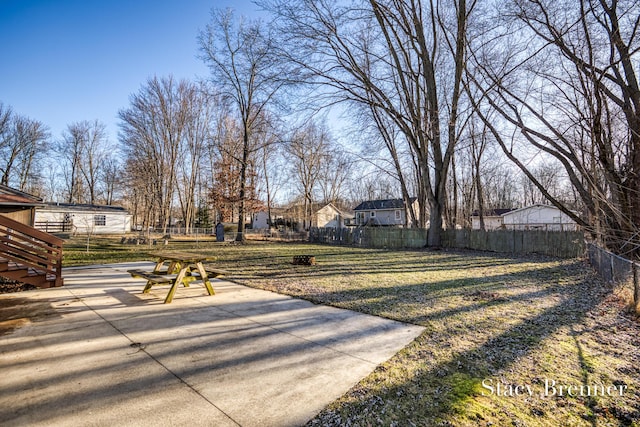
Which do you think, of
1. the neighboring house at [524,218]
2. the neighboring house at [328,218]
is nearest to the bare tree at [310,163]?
the neighboring house at [328,218]

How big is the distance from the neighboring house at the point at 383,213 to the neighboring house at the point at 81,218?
29413 millimetres

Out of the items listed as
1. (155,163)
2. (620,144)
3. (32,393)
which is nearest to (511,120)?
(620,144)

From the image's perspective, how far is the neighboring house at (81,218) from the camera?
1125 inches

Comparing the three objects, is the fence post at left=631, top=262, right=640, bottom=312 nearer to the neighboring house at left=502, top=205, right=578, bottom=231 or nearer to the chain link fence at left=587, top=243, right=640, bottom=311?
the chain link fence at left=587, top=243, right=640, bottom=311

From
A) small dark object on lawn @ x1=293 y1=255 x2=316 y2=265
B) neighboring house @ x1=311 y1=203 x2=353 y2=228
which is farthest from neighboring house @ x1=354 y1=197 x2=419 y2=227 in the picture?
small dark object on lawn @ x1=293 y1=255 x2=316 y2=265

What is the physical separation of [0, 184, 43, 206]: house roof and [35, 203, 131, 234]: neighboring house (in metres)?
15.3

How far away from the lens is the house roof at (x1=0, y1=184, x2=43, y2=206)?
11.6 meters

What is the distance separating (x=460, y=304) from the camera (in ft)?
16.6

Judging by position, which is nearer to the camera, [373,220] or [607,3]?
[607,3]

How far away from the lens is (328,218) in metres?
45.3

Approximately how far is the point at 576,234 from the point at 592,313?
34.9 ft

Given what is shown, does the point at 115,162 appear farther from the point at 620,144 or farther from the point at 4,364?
the point at 620,144

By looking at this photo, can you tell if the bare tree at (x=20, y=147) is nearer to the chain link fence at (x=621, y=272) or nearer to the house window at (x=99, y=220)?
the house window at (x=99, y=220)

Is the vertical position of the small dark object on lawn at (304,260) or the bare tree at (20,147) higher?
the bare tree at (20,147)
